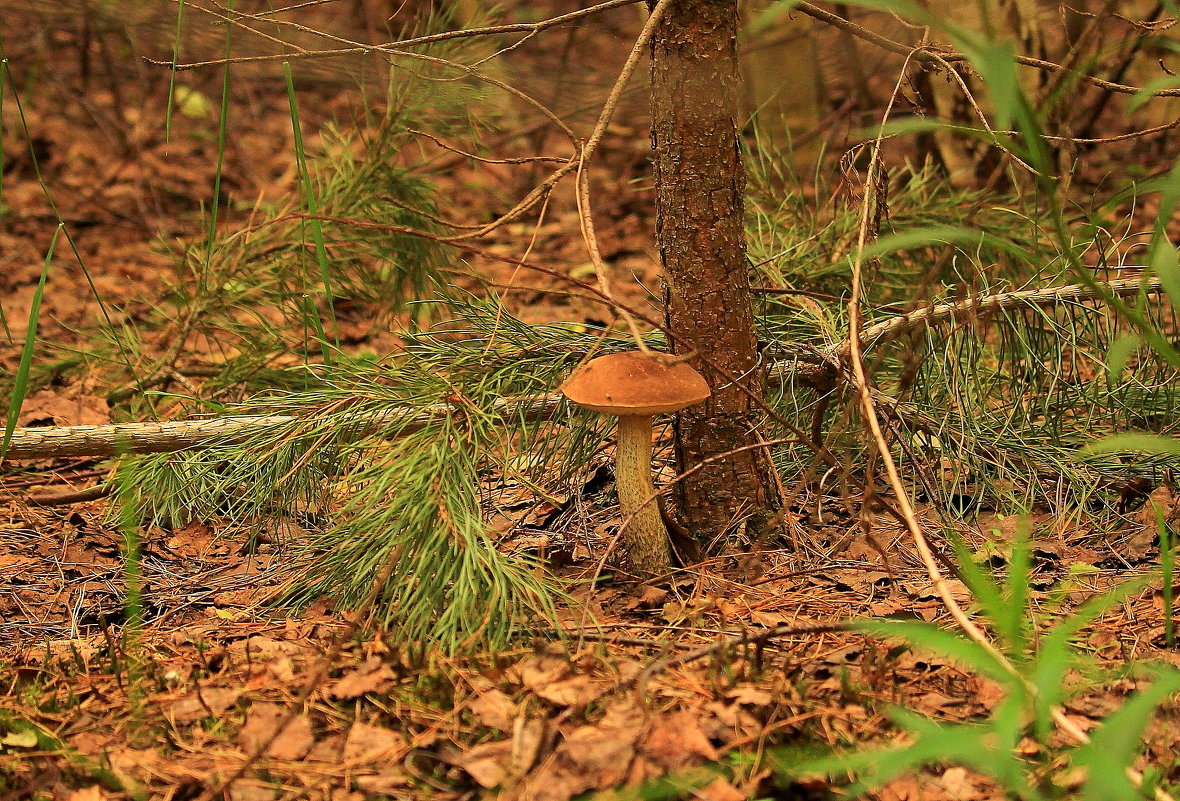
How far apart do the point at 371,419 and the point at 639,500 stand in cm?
64

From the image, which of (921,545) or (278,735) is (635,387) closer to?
(921,545)

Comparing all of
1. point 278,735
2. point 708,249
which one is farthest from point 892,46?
point 278,735

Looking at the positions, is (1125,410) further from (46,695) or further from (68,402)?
(68,402)

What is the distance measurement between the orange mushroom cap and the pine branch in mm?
403

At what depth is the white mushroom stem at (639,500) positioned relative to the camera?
219cm

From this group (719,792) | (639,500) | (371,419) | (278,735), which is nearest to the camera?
(719,792)

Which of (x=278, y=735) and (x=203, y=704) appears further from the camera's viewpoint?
(x=203, y=704)

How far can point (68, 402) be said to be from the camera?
3625mm

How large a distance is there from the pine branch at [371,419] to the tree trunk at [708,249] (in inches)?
8.9

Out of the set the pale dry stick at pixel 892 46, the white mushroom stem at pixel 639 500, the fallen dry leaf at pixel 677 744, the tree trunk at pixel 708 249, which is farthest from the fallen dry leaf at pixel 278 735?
the pale dry stick at pixel 892 46

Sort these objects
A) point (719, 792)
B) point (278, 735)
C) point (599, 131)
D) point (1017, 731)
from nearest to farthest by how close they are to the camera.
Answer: point (1017, 731) → point (719, 792) → point (278, 735) → point (599, 131)

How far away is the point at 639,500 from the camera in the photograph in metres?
2.24

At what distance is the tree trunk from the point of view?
222cm

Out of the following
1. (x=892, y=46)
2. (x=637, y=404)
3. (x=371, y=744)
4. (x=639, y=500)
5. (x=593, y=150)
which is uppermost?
(x=892, y=46)
